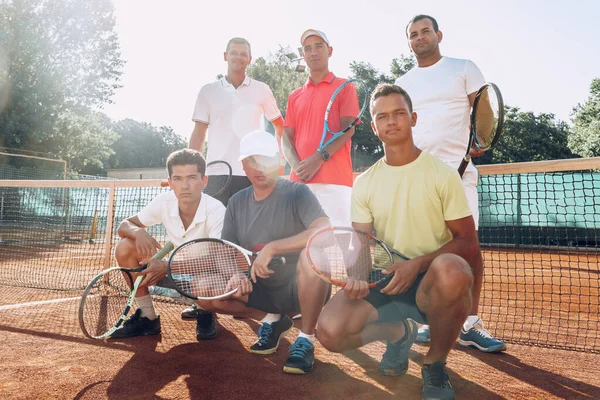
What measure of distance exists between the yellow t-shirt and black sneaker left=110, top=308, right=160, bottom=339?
190cm

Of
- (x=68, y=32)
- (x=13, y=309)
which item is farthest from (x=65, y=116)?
(x=13, y=309)

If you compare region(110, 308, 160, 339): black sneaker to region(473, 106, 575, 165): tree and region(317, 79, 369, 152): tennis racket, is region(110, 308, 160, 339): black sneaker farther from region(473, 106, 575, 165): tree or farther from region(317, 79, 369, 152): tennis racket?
region(473, 106, 575, 165): tree

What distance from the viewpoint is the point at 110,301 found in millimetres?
3316

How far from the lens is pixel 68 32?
72.7ft

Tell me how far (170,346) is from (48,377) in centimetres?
83

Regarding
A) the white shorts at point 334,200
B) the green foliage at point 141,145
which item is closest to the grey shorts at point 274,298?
the white shorts at point 334,200

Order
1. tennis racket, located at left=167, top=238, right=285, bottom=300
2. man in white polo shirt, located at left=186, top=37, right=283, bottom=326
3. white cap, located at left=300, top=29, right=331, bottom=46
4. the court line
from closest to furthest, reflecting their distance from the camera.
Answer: tennis racket, located at left=167, top=238, right=285, bottom=300 < white cap, located at left=300, top=29, right=331, bottom=46 < man in white polo shirt, located at left=186, top=37, right=283, bottom=326 < the court line

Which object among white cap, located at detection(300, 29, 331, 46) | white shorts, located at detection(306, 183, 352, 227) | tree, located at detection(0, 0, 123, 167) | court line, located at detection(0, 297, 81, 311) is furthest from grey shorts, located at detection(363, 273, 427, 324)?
tree, located at detection(0, 0, 123, 167)

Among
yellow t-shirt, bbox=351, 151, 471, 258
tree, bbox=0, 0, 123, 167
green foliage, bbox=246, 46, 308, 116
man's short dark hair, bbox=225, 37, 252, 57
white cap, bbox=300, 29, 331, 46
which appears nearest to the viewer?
yellow t-shirt, bbox=351, 151, 471, 258

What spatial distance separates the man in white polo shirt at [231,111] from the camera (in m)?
4.12

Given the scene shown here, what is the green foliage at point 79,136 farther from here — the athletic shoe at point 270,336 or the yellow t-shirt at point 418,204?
the yellow t-shirt at point 418,204

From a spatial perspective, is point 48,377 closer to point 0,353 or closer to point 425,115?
point 0,353

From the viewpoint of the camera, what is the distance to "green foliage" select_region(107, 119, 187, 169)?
199 feet

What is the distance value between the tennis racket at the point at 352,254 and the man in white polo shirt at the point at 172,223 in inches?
43.2
